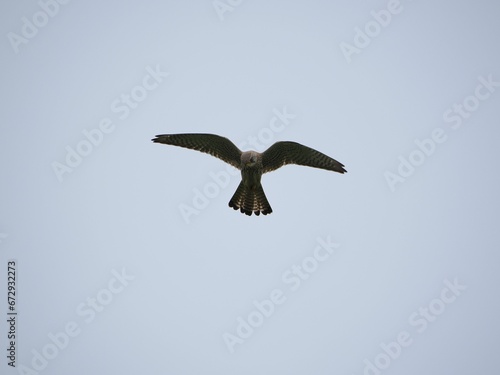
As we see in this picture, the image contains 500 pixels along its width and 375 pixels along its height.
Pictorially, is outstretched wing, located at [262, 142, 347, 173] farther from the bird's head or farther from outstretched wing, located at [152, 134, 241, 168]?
outstretched wing, located at [152, 134, 241, 168]

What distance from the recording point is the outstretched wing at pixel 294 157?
1069 cm

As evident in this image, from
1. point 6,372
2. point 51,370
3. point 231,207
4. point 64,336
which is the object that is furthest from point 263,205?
point 51,370

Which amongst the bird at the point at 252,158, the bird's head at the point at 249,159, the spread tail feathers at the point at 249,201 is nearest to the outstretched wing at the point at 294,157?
the bird at the point at 252,158

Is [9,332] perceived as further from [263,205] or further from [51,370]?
[51,370]

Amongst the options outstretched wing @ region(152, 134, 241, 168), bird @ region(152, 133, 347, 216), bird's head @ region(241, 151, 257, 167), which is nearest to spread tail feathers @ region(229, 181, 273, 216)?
bird @ region(152, 133, 347, 216)

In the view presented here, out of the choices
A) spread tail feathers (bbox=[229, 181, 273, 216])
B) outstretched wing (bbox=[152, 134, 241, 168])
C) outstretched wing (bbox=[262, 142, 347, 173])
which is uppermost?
outstretched wing (bbox=[152, 134, 241, 168])

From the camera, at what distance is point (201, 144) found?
11.3m

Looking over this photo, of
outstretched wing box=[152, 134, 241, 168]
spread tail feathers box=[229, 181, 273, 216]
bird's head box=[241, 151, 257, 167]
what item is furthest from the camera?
spread tail feathers box=[229, 181, 273, 216]

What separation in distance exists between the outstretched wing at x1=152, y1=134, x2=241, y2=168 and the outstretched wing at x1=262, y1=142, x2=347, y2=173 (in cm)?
71

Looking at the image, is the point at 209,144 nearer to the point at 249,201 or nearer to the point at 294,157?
the point at 249,201

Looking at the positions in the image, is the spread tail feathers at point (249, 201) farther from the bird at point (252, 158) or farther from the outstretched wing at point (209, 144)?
the outstretched wing at point (209, 144)

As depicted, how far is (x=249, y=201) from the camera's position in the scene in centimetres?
1150

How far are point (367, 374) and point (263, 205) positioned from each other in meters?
10.1

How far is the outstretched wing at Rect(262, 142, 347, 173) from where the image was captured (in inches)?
421
